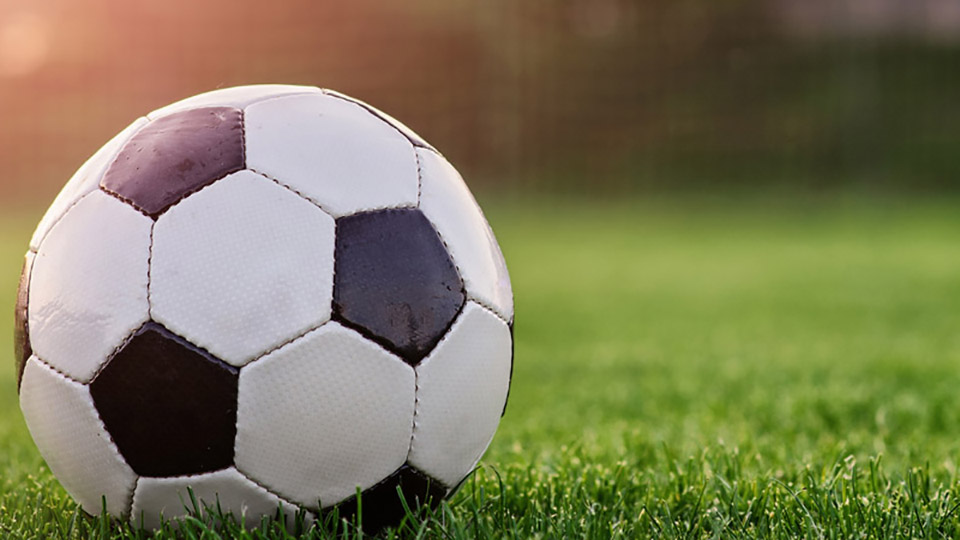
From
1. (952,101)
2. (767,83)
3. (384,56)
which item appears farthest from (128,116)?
(952,101)

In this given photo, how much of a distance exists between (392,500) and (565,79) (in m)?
21.8

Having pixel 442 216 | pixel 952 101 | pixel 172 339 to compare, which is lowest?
pixel 952 101

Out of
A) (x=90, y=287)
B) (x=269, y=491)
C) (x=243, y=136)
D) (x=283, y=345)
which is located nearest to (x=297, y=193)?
(x=243, y=136)

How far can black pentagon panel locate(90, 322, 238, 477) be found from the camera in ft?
5.91

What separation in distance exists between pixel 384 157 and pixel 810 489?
1199 millimetres

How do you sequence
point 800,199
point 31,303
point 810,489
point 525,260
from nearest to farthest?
point 31,303
point 810,489
point 525,260
point 800,199

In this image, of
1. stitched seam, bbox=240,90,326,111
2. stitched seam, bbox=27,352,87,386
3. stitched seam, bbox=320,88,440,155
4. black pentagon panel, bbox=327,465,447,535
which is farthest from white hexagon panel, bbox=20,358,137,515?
stitched seam, bbox=320,88,440,155

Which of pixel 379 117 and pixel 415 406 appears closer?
pixel 415 406

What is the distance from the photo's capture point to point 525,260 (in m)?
12.6

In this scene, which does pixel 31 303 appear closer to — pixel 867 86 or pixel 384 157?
pixel 384 157

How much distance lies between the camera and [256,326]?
5.93ft

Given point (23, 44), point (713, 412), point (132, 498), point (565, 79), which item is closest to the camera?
point (132, 498)

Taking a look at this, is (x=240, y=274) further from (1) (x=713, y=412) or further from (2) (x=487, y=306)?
(1) (x=713, y=412)

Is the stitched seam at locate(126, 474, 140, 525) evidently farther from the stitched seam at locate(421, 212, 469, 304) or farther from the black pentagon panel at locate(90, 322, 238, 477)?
the stitched seam at locate(421, 212, 469, 304)
